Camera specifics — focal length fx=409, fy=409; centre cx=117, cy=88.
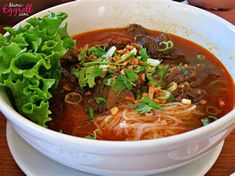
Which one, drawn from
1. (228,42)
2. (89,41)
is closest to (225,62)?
(228,42)

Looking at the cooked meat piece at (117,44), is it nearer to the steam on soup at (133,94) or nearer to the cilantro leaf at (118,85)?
the steam on soup at (133,94)

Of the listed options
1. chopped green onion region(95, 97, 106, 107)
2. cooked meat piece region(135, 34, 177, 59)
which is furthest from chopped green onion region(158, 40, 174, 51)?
chopped green onion region(95, 97, 106, 107)

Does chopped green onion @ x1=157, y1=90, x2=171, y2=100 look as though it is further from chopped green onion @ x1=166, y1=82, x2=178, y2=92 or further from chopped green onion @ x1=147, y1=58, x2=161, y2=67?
chopped green onion @ x1=147, y1=58, x2=161, y2=67

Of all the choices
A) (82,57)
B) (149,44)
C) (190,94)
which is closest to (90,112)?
(82,57)

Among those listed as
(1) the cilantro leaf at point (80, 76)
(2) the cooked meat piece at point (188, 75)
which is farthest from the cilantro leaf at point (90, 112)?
(2) the cooked meat piece at point (188, 75)

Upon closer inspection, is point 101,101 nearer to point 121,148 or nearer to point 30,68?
point 30,68

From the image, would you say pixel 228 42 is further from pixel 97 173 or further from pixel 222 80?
pixel 97 173
